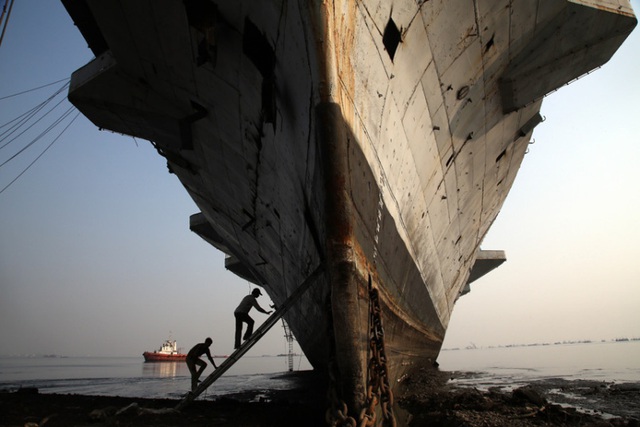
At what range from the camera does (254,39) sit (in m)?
3.89

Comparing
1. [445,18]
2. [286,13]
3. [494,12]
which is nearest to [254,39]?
[286,13]

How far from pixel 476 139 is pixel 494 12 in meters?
2.20

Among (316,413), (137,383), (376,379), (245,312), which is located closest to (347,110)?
(376,379)

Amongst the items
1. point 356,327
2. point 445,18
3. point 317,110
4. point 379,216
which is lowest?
point 356,327

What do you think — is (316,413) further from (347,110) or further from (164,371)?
(164,371)

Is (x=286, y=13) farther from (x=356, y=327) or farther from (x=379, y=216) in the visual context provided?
(x=356, y=327)

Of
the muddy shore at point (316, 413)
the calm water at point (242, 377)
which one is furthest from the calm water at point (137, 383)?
the muddy shore at point (316, 413)

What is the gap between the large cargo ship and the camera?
10.6 ft

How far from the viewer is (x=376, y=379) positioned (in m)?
2.91

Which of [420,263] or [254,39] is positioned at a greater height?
[254,39]

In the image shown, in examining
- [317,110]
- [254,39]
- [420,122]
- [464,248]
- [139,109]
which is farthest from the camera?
[464,248]

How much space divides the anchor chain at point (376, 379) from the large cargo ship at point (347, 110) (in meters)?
0.03

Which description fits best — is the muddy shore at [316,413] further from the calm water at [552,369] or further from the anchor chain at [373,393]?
the calm water at [552,369]

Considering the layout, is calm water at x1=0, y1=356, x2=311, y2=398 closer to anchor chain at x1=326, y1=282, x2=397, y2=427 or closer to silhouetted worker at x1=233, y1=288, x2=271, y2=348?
silhouetted worker at x1=233, y1=288, x2=271, y2=348
